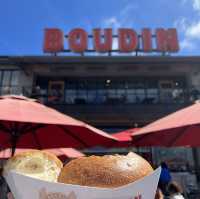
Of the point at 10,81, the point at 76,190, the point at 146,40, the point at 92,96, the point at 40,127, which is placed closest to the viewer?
the point at 76,190

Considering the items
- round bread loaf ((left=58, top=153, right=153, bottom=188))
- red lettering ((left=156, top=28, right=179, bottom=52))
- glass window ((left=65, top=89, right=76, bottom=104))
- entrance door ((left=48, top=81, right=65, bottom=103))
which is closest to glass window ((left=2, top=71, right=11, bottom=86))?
entrance door ((left=48, top=81, right=65, bottom=103))

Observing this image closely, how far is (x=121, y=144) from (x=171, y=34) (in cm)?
1433

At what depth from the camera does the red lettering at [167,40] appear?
18.8m

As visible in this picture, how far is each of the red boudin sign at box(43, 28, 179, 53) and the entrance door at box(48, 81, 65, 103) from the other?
2139 millimetres

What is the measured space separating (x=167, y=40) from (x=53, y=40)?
24.1ft

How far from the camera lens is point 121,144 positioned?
6.83 m

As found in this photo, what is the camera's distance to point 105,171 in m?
1.14

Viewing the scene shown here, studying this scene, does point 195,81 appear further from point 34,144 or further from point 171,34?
point 34,144

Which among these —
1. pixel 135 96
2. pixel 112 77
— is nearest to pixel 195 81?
pixel 135 96

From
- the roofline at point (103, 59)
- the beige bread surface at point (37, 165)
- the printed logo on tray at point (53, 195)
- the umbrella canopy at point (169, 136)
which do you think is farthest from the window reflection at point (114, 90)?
the printed logo on tray at point (53, 195)

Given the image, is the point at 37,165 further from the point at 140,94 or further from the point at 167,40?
the point at 167,40

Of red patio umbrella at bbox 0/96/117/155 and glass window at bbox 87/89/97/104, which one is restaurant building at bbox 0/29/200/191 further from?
red patio umbrella at bbox 0/96/117/155

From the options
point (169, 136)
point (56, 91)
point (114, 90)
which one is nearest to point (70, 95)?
point (56, 91)

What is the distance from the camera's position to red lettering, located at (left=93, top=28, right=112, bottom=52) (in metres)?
18.4
